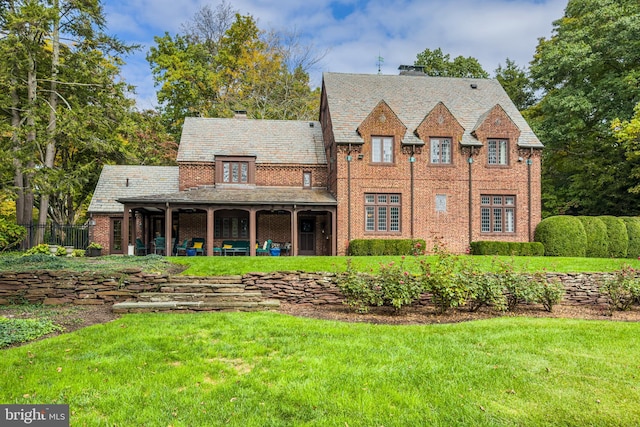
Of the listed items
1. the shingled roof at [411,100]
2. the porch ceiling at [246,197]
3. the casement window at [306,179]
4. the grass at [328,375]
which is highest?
the shingled roof at [411,100]

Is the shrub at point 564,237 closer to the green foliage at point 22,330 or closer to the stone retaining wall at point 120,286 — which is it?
the stone retaining wall at point 120,286

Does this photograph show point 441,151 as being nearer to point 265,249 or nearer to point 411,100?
point 411,100

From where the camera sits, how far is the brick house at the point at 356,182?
2047 cm

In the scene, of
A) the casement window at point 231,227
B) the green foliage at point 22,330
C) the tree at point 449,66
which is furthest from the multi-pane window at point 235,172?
the tree at point 449,66

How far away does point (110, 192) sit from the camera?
912 inches

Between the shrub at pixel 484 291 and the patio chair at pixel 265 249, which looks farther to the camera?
the patio chair at pixel 265 249

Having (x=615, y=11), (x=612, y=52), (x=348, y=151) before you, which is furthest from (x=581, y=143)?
(x=348, y=151)

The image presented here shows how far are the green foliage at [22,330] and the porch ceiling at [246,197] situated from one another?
11.1 meters

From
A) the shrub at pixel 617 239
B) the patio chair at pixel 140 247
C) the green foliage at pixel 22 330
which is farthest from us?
the patio chair at pixel 140 247

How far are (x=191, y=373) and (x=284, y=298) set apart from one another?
5.85 meters

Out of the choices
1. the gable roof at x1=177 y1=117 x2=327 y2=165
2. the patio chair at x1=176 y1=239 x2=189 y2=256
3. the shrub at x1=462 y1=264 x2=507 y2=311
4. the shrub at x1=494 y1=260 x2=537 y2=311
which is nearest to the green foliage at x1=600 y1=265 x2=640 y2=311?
the shrub at x1=494 y1=260 x2=537 y2=311

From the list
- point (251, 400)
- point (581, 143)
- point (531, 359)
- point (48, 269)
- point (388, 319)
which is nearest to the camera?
point (251, 400)

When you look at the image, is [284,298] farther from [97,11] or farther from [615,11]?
[615,11]

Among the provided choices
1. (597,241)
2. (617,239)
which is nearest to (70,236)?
(597,241)
